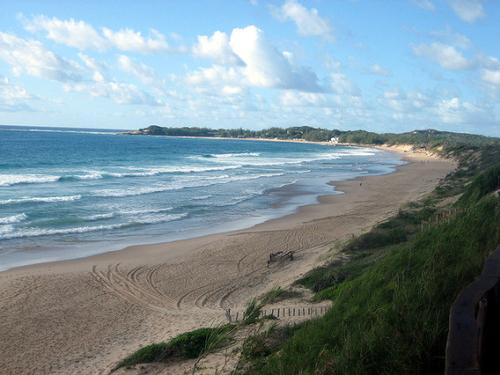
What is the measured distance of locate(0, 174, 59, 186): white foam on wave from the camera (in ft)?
125

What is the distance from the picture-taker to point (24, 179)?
40.8 meters

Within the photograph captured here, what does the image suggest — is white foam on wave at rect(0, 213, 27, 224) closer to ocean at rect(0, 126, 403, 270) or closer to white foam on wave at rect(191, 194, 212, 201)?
ocean at rect(0, 126, 403, 270)

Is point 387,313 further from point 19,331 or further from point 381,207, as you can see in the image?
point 381,207

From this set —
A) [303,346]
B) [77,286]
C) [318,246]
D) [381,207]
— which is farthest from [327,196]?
[303,346]

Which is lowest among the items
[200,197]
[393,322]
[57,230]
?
[200,197]

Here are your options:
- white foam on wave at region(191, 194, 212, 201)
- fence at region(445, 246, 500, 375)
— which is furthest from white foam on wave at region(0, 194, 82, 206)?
fence at region(445, 246, 500, 375)

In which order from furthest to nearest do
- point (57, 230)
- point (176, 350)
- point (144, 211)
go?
point (144, 211) < point (57, 230) < point (176, 350)

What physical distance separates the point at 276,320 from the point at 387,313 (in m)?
3.86

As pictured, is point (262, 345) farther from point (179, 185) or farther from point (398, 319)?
point (179, 185)

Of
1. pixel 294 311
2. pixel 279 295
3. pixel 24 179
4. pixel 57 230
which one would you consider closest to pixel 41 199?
pixel 57 230

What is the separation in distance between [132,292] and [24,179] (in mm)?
30121

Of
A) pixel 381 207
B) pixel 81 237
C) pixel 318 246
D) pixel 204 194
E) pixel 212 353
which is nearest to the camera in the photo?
pixel 212 353

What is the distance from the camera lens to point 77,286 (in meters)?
15.0

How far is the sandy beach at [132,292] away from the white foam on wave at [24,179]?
73.7 feet
